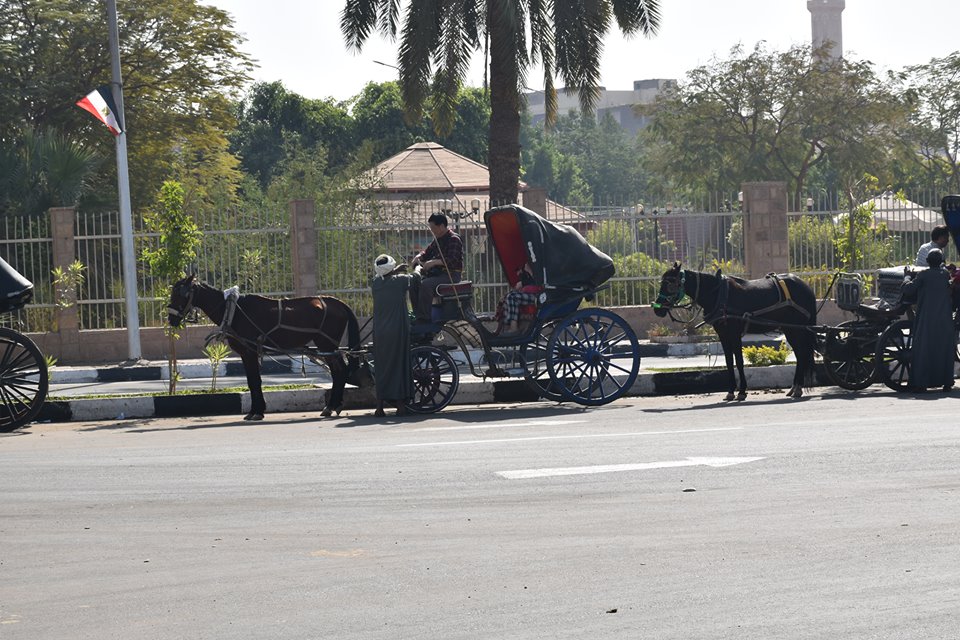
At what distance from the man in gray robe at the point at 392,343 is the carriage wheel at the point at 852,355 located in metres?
4.21

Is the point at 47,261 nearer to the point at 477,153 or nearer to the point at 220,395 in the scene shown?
the point at 220,395

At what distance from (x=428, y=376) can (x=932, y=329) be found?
484 centimetres

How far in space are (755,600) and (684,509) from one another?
1.74 meters

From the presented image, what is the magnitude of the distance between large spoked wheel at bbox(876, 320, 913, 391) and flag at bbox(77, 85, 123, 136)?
11926 mm

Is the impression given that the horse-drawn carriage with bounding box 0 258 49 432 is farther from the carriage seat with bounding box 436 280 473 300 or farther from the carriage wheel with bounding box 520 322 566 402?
the carriage wheel with bounding box 520 322 566 402

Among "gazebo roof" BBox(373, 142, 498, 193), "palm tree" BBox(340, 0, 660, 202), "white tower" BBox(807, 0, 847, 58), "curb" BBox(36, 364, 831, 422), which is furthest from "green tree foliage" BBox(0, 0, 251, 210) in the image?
"white tower" BBox(807, 0, 847, 58)

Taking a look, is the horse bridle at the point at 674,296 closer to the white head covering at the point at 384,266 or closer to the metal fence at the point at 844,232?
the white head covering at the point at 384,266

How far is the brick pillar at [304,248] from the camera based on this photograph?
2145cm

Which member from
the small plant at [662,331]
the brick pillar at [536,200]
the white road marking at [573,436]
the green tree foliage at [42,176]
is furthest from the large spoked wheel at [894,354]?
the green tree foliage at [42,176]

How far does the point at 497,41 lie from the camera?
21.6 meters

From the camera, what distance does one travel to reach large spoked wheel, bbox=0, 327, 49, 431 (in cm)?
1244

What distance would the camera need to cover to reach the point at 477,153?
6431cm

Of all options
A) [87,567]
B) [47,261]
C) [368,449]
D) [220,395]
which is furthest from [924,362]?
[47,261]

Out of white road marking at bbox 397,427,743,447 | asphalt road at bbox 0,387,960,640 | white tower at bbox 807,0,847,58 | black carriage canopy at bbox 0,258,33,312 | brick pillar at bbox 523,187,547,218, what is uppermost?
white tower at bbox 807,0,847,58
